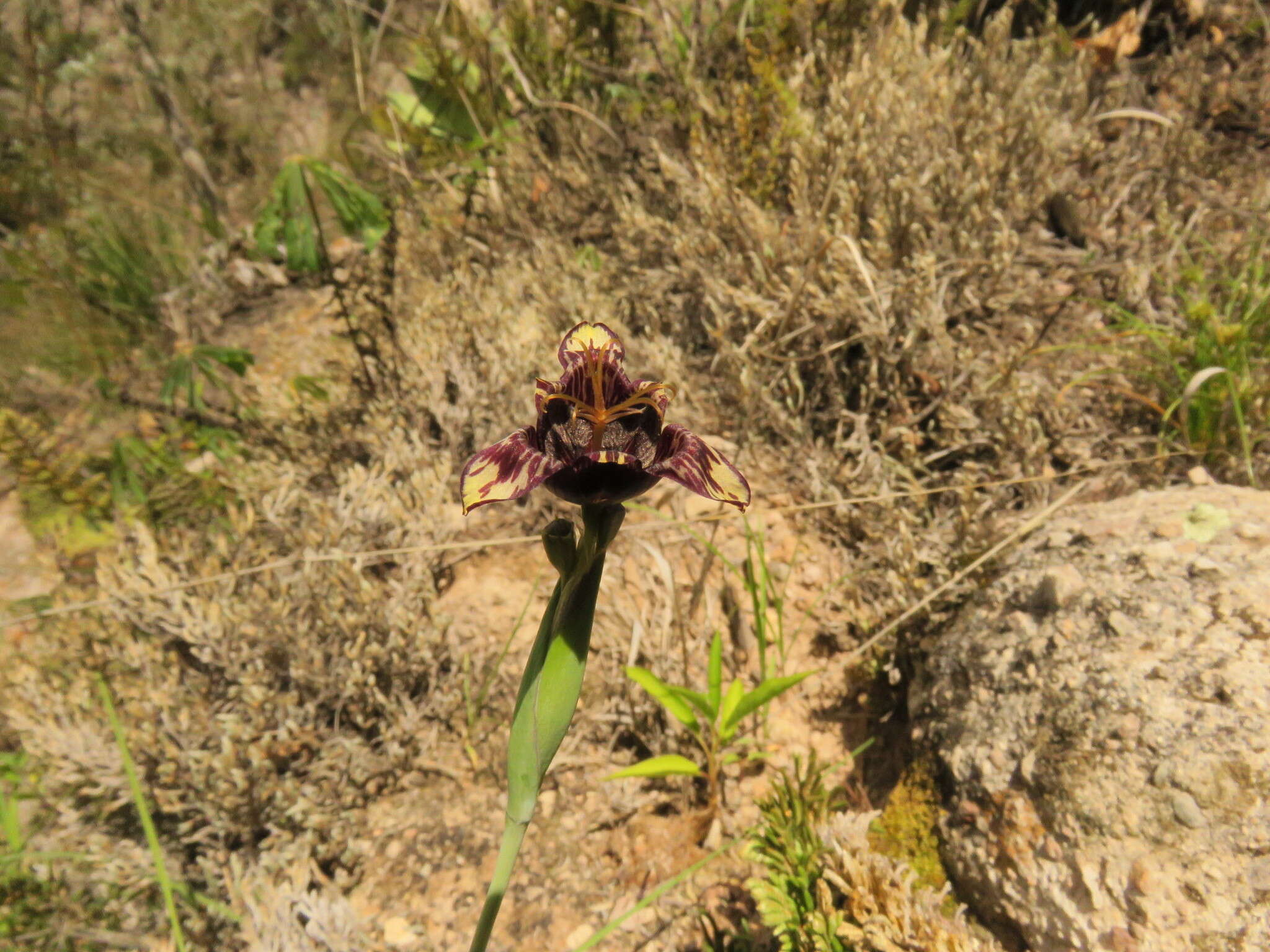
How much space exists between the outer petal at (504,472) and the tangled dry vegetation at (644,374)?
107cm

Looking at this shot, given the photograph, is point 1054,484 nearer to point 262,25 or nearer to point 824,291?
point 824,291

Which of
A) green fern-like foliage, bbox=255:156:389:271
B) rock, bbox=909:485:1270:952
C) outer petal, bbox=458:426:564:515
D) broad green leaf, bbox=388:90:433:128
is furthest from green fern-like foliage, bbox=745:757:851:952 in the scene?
broad green leaf, bbox=388:90:433:128

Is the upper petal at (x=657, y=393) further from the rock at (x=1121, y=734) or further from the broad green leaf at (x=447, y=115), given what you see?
the broad green leaf at (x=447, y=115)

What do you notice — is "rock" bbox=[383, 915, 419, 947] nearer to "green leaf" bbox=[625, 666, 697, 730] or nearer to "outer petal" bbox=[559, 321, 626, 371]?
"green leaf" bbox=[625, 666, 697, 730]

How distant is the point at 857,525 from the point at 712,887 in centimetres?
120

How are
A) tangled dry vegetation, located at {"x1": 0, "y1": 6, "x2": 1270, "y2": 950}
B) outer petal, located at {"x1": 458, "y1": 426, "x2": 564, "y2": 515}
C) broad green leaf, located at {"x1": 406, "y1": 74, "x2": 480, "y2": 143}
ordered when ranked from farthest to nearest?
broad green leaf, located at {"x1": 406, "y1": 74, "x2": 480, "y2": 143}
tangled dry vegetation, located at {"x1": 0, "y1": 6, "x2": 1270, "y2": 950}
outer petal, located at {"x1": 458, "y1": 426, "x2": 564, "y2": 515}

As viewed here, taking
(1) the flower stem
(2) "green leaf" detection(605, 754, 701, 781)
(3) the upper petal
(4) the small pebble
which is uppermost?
(3) the upper petal

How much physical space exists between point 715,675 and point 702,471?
848mm

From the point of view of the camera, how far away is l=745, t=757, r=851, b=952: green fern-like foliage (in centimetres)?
149

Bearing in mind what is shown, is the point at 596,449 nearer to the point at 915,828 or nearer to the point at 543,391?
the point at 543,391

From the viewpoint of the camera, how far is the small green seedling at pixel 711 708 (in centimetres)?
182

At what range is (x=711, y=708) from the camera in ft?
6.13

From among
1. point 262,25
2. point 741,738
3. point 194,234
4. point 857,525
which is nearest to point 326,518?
point 741,738

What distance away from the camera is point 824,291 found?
2869 mm
